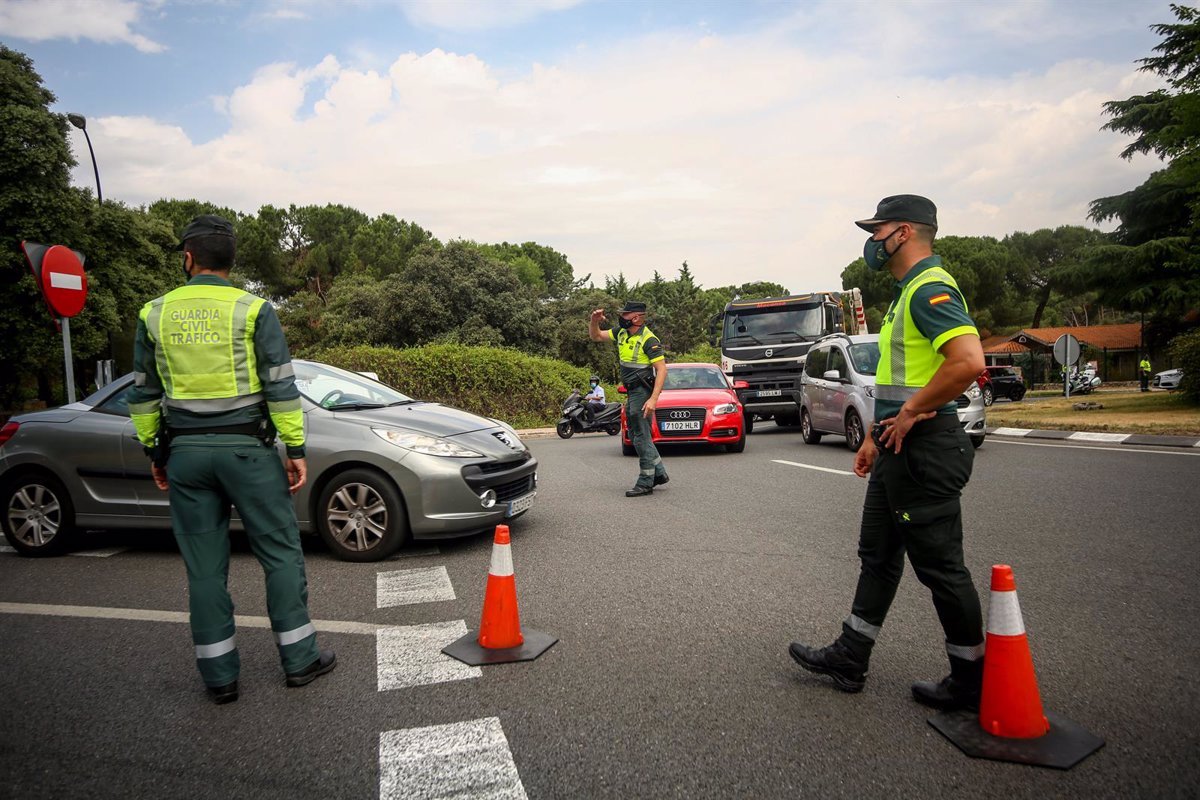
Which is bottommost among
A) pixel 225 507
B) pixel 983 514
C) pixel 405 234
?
pixel 983 514

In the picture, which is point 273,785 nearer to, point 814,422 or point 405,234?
point 814,422

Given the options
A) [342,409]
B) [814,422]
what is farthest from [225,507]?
[814,422]

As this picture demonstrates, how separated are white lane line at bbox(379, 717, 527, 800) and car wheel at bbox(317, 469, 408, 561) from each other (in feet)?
9.13

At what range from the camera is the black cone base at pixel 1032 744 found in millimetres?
2715

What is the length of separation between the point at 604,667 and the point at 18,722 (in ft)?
7.69

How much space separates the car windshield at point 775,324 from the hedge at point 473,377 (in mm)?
6321

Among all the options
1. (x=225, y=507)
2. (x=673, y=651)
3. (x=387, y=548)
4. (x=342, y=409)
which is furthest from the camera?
(x=342, y=409)

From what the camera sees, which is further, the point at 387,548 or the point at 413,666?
the point at 387,548

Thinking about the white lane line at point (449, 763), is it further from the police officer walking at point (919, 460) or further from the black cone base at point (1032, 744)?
the black cone base at point (1032, 744)

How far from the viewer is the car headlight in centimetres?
584

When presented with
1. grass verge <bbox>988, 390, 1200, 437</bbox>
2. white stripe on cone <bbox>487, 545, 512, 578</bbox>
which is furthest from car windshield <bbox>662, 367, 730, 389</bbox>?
white stripe on cone <bbox>487, 545, 512, 578</bbox>

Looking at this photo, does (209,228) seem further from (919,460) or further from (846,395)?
(846,395)

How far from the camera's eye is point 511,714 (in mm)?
3168

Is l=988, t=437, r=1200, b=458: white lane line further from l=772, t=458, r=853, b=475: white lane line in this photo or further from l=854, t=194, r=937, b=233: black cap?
l=854, t=194, r=937, b=233: black cap
